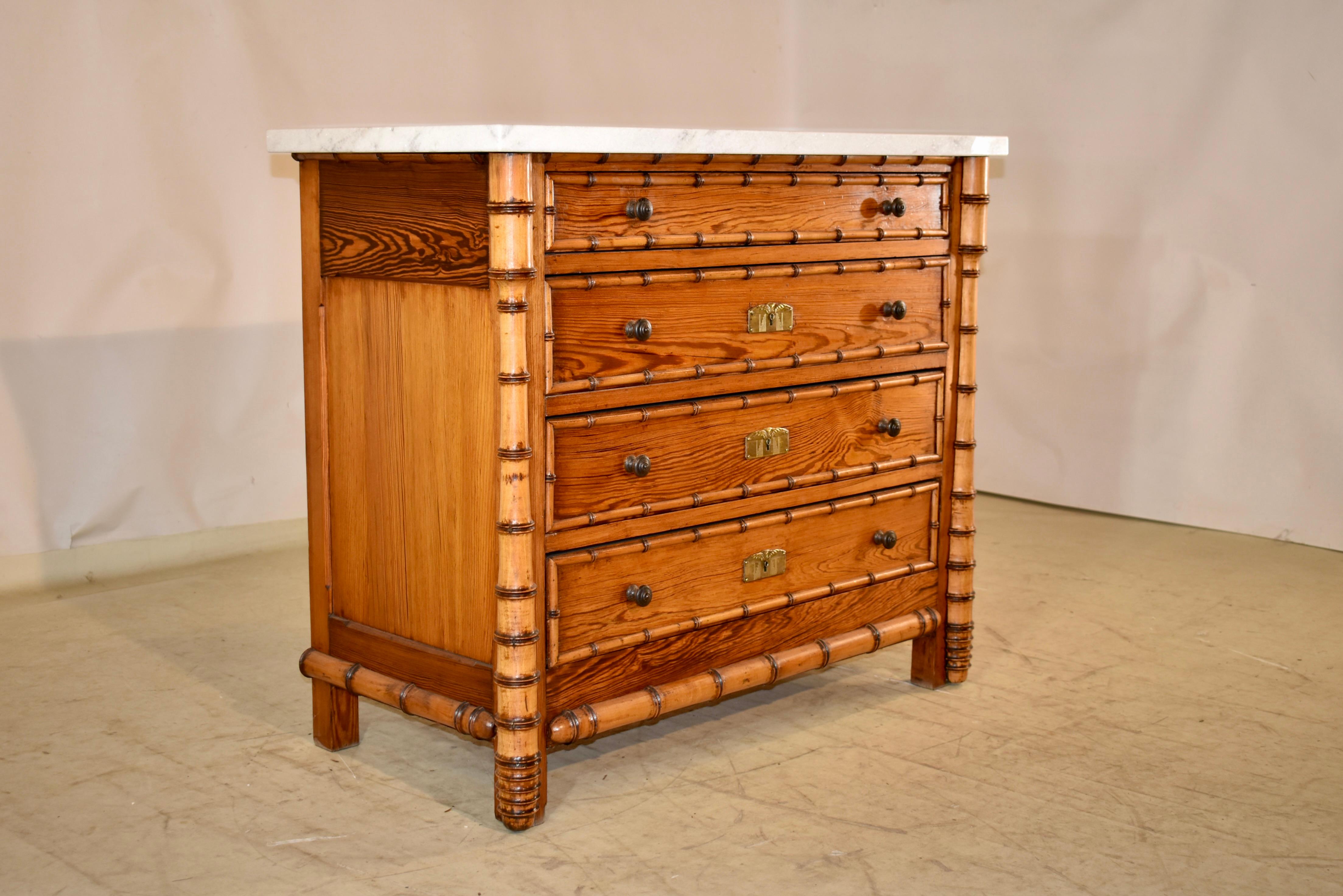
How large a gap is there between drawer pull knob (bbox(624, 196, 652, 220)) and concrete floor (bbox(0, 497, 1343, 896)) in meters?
1.06

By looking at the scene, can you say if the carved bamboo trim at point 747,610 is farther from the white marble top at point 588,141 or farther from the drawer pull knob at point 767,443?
the white marble top at point 588,141

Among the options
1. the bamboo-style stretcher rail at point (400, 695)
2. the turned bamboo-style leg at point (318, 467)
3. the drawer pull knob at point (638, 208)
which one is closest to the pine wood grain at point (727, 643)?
the bamboo-style stretcher rail at point (400, 695)

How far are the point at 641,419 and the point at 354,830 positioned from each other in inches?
34.5

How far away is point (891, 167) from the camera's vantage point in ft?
9.12

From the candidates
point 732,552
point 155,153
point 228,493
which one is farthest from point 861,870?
point 155,153

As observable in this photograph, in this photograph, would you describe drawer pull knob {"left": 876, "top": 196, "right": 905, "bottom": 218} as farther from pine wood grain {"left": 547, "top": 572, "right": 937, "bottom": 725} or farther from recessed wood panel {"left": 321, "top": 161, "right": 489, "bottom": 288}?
recessed wood panel {"left": 321, "top": 161, "right": 489, "bottom": 288}

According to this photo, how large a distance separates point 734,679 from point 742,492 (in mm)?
365

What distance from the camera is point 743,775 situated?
8.48 feet

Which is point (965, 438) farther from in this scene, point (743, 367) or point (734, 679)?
point (734, 679)

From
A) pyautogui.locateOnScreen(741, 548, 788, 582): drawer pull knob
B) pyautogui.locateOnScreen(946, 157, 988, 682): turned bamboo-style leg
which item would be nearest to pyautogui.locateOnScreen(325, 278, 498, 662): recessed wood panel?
pyautogui.locateOnScreen(741, 548, 788, 582): drawer pull knob

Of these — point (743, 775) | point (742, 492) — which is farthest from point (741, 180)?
point (743, 775)

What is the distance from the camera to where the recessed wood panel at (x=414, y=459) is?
2303mm

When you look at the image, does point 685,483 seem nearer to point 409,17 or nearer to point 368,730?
point 368,730

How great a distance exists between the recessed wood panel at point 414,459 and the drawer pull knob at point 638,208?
0.29m
